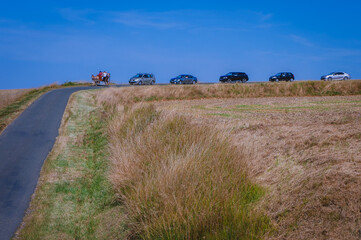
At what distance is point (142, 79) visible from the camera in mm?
47438

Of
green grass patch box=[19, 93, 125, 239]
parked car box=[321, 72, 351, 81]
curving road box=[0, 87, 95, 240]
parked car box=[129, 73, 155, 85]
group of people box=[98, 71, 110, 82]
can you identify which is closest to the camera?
green grass patch box=[19, 93, 125, 239]

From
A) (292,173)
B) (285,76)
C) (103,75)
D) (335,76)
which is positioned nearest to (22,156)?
(292,173)

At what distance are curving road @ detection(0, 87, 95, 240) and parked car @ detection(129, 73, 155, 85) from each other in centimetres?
2358

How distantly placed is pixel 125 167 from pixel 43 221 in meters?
2.40

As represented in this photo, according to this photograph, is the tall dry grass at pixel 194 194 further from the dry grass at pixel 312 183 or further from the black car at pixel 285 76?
the black car at pixel 285 76

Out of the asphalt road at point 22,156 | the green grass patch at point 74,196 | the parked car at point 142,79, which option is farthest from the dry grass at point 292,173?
the parked car at point 142,79

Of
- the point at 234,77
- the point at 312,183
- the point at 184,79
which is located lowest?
the point at 312,183

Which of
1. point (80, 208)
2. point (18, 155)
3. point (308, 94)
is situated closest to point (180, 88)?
point (308, 94)

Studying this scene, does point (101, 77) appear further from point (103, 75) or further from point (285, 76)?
point (285, 76)

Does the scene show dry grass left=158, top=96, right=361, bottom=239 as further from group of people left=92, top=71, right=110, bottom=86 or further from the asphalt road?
group of people left=92, top=71, right=110, bottom=86

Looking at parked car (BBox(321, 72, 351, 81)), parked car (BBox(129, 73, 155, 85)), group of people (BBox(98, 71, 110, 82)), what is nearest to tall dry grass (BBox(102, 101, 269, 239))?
parked car (BBox(129, 73, 155, 85))

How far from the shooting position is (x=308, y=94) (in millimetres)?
33188

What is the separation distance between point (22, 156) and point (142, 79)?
114ft

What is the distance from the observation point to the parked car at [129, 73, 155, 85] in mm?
47094
